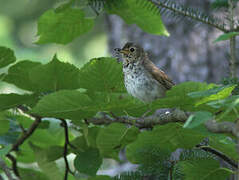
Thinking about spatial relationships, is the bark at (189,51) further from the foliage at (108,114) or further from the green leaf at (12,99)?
the green leaf at (12,99)

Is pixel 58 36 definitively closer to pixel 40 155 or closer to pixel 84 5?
pixel 84 5

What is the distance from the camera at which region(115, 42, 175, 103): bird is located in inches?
104

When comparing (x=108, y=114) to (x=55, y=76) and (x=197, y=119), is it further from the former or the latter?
(x=197, y=119)

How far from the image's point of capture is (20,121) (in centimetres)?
182

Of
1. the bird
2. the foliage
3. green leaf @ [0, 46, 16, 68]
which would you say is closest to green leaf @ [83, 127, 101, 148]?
the foliage

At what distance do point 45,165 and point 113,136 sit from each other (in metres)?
0.61

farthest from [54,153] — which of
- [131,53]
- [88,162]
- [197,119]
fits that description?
[131,53]

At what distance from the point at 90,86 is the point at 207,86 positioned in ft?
1.36

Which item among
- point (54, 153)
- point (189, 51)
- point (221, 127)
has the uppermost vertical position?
point (189, 51)

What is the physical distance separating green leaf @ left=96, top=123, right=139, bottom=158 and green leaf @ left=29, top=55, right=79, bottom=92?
23 centimetres

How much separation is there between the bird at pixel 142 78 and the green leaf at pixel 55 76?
1138mm

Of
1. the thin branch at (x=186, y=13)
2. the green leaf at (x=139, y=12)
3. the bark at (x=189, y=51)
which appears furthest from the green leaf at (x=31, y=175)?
the bark at (x=189, y=51)

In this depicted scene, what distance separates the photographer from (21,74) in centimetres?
152

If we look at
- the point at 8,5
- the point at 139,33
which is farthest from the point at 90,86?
the point at 8,5
